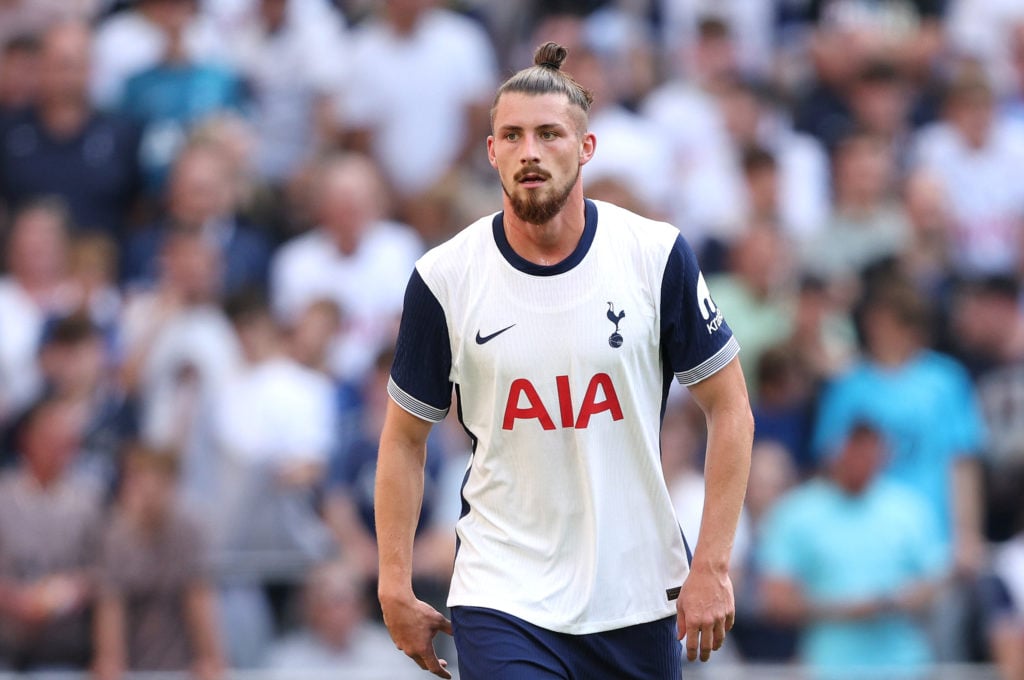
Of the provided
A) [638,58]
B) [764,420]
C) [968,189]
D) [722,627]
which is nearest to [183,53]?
[638,58]

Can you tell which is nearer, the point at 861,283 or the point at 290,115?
the point at 861,283

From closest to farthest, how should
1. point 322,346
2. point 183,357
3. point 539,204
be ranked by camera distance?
point 539,204 < point 183,357 < point 322,346

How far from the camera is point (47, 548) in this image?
32.2 feet

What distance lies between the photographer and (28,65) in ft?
39.9

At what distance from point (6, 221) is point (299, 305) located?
80.8 inches

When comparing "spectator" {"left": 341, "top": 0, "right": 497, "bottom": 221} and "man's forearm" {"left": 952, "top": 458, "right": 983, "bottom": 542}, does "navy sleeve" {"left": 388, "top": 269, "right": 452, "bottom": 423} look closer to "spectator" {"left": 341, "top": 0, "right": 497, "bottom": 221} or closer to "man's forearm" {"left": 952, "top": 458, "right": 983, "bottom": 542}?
"man's forearm" {"left": 952, "top": 458, "right": 983, "bottom": 542}

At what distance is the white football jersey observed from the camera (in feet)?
18.4

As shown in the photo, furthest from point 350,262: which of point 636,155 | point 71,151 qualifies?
point 636,155

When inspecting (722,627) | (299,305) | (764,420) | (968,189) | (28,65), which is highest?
(28,65)

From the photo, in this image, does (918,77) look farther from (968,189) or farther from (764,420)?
(764,420)

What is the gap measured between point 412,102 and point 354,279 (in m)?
1.79

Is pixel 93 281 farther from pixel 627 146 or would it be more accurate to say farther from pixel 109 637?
pixel 627 146

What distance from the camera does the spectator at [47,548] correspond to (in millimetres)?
9695

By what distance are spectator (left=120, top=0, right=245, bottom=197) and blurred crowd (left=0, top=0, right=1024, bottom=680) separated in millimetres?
24
